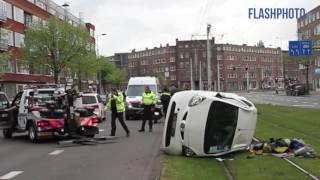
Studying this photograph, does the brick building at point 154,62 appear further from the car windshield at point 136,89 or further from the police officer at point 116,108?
the police officer at point 116,108

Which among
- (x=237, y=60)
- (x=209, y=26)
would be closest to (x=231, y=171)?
(x=209, y=26)

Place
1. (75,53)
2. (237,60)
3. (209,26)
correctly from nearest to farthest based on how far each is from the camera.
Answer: (209,26), (75,53), (237,60)

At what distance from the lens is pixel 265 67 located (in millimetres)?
170375

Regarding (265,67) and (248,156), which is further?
(265,67)

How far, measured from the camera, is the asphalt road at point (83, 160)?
11.6m

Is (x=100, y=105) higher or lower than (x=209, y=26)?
lower

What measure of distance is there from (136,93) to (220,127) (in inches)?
819

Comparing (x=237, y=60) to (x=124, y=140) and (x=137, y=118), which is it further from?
(x=124, y=140)

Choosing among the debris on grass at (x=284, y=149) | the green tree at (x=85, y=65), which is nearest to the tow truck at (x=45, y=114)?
the debris on grass at (x=284, y=149)

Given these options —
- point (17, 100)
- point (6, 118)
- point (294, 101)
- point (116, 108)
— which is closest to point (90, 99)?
point (17, 100)

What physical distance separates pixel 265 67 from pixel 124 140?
15451 centimetres

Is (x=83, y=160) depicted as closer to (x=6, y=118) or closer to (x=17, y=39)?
(x=6, y=118)

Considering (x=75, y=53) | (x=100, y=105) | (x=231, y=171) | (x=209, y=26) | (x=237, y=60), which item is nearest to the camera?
(x=231, y=171)

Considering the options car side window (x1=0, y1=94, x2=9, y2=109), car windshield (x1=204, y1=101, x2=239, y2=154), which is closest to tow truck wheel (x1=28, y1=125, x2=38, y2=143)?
car side window (x1=0, y1=94, x2=9, y2=109)
